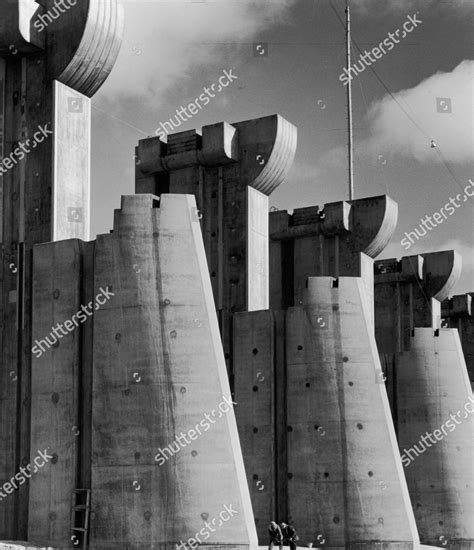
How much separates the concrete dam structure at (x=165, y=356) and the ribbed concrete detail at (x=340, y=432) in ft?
0.18

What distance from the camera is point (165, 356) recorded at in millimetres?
27859

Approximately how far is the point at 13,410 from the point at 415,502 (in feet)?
75.0

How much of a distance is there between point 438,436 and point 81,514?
23162mm

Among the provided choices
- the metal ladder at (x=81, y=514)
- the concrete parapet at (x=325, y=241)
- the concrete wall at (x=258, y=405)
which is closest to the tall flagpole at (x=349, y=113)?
the concrete parapet at (x=325, y=241)

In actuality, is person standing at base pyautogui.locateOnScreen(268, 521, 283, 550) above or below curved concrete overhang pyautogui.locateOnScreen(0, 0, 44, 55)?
below

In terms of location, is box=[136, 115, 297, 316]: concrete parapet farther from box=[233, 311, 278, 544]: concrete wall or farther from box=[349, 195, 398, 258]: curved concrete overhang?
box=[349, 195, 398, 258]: curved concrete overhang

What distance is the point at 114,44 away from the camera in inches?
1252

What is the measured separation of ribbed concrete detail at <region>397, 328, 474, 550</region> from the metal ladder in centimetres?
2259

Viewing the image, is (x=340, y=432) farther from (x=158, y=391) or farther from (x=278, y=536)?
(x=158, y=391)

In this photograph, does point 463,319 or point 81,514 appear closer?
point 81,514

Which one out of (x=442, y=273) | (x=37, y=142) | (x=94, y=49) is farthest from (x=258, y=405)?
(x=442, y=273)

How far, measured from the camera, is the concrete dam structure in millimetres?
27609

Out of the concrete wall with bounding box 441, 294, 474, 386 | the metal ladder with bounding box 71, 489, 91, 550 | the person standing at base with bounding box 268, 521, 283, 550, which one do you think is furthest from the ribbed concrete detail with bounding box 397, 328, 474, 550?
the metal ladder with bounding box 71, 489, 91, 550

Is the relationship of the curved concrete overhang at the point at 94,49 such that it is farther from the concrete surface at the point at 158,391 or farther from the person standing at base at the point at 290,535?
the person standing at base at the point at 290,535
